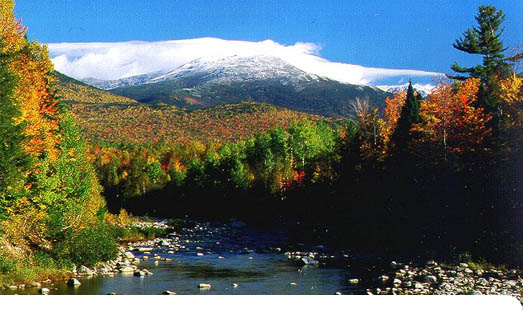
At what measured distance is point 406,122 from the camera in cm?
2327

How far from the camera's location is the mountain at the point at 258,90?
114812 mm

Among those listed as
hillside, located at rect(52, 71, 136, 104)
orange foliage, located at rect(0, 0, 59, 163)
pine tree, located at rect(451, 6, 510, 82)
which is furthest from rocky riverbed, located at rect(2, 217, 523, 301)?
hillside, located at rect(52, 71, 136, 104)

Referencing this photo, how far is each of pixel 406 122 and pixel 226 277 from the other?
11189mm

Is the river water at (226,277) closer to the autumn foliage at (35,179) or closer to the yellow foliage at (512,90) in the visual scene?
the autumn foliage at (35,179)

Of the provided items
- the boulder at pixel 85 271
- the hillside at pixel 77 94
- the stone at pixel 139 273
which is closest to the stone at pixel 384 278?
the stone at pixel 139 273

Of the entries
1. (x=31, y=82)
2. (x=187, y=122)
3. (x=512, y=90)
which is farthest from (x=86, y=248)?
(x=187, y=122)

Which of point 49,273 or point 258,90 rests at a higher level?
point 258,90

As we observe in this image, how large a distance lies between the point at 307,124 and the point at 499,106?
29.8 m

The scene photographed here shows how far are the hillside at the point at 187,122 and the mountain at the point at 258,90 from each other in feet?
47.3

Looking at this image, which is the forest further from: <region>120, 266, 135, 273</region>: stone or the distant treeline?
<region>120, 266, 135, 273</region>: stone

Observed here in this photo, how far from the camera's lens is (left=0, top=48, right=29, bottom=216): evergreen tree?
1330cm

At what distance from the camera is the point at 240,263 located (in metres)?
18.5

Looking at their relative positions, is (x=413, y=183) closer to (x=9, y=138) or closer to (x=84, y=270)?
(x=84, y=270)
